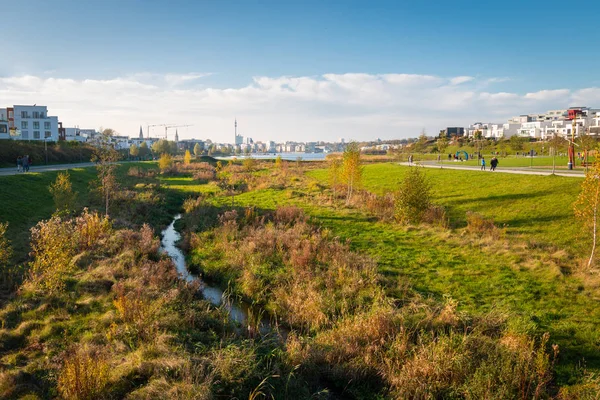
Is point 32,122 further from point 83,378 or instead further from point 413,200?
point 83,378

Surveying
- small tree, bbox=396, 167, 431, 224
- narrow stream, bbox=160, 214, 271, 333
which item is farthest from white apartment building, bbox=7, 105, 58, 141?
small tree, bbox=396, 167, 431, 224

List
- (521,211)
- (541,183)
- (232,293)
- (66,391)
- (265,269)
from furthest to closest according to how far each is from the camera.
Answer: (541,183) → (521,211) → (265,269) → (232,293) → (66,391)

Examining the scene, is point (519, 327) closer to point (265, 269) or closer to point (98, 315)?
point (265, 269)

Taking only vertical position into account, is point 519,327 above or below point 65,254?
below

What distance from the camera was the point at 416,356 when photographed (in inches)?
380

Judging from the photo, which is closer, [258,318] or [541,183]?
[258,318]

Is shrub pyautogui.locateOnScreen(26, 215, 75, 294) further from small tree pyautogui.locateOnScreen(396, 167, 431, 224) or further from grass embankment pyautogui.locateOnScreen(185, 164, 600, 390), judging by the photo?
small tree pyautogui.locateOnScreen(396, 167, 431, 224)

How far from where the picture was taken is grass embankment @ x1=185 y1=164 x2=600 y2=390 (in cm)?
1142

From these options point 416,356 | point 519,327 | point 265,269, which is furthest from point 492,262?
point 265,269

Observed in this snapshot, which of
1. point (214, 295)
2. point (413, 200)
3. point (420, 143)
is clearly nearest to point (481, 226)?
point (413, 200)

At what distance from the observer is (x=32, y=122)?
8450 cm

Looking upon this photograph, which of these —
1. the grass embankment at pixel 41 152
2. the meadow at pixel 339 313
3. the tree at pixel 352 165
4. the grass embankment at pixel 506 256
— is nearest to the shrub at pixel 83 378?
the meadow at pixel 339 313

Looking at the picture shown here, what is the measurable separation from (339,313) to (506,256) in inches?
355

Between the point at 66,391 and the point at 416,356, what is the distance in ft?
27.6
